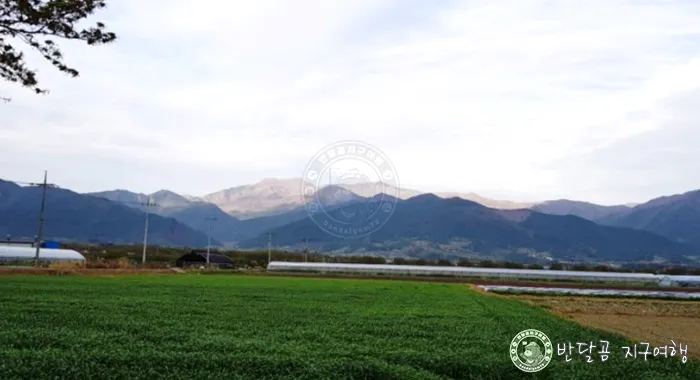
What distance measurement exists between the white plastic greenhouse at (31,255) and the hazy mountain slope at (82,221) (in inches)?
4184

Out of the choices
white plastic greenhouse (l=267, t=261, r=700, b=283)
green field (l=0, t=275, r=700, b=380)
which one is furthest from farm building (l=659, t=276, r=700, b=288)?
green field (l=0, t=275, r=700, b=380)

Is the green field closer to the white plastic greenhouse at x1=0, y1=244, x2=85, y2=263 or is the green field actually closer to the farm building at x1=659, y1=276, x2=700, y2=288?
the white plastic greenhouse at x1=0, y1=244, x2=85, y2=263

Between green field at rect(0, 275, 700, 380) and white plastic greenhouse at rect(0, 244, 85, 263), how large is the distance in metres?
43.7

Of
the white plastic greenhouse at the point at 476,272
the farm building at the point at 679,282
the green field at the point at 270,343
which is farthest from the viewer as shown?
the white plastic greenhouse at the point at 476,272

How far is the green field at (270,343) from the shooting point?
36.1 feet

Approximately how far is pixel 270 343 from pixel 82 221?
178804 mm

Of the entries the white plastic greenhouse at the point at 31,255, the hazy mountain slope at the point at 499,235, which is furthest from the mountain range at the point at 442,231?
the white plastic greenhouse at the point at 31,255

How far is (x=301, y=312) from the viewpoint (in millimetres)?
21281

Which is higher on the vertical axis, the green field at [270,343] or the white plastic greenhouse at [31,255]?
the white plastic greenhouse at [31,255]

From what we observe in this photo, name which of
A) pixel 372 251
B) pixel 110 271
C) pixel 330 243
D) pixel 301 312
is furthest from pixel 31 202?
pixel 301 312

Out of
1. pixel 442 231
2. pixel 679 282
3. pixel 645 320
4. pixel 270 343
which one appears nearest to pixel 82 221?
pixel 442 231

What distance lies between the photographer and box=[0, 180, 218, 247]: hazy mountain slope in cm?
17012

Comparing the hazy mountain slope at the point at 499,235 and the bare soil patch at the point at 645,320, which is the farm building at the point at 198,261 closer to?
the bare soil patch at the point at 645,320

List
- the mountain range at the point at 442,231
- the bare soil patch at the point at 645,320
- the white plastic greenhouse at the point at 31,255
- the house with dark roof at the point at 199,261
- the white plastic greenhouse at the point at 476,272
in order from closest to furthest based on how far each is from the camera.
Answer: the bare soil patch at the point at 645,320
the white plastic greenhouse at the point at 31,255
the white plastic greenhouse at the point at 476,272
the house with dark roof at the point at 199,261
the mountain range at the point at 442,231
